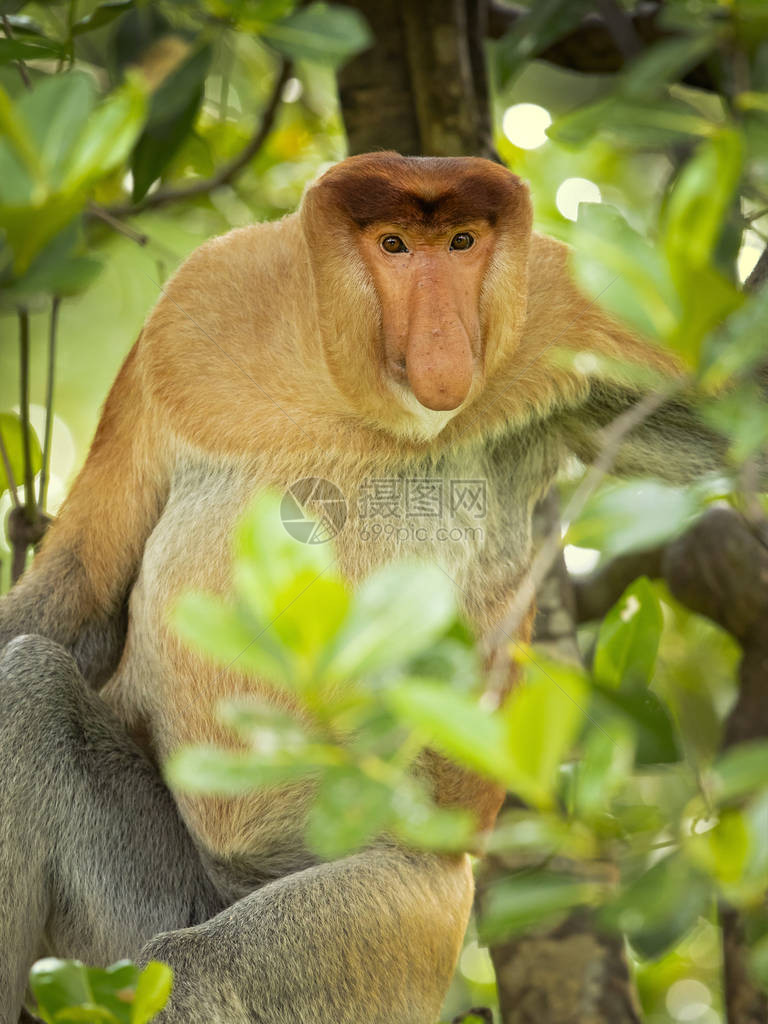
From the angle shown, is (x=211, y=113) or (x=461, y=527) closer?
(x=461, y=527)

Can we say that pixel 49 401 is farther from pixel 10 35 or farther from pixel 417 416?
pixel 417 416

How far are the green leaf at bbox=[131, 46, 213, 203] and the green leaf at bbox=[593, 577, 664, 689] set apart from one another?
124 cm

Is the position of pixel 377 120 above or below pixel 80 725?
above

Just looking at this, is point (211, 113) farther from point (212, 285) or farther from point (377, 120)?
point (212, 285)

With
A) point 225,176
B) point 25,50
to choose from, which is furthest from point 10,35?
point 225,176

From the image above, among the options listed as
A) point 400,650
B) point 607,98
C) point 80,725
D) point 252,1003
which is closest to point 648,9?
point 607,98

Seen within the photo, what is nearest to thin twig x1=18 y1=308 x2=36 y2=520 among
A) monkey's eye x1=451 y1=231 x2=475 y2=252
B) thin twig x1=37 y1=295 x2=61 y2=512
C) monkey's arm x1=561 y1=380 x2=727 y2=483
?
thin twig x1=37 y1=295 x2=61 y2=512

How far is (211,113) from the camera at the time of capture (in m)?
4.67

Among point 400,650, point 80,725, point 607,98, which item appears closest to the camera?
point 400,650

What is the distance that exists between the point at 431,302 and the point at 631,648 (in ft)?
2.69

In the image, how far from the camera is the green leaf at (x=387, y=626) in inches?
33.8

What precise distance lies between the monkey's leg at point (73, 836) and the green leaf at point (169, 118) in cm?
94

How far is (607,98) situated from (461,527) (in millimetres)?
1052

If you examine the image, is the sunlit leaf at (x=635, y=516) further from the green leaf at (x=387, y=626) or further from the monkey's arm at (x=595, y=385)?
the monkey's arm at (x=595, y=385)
